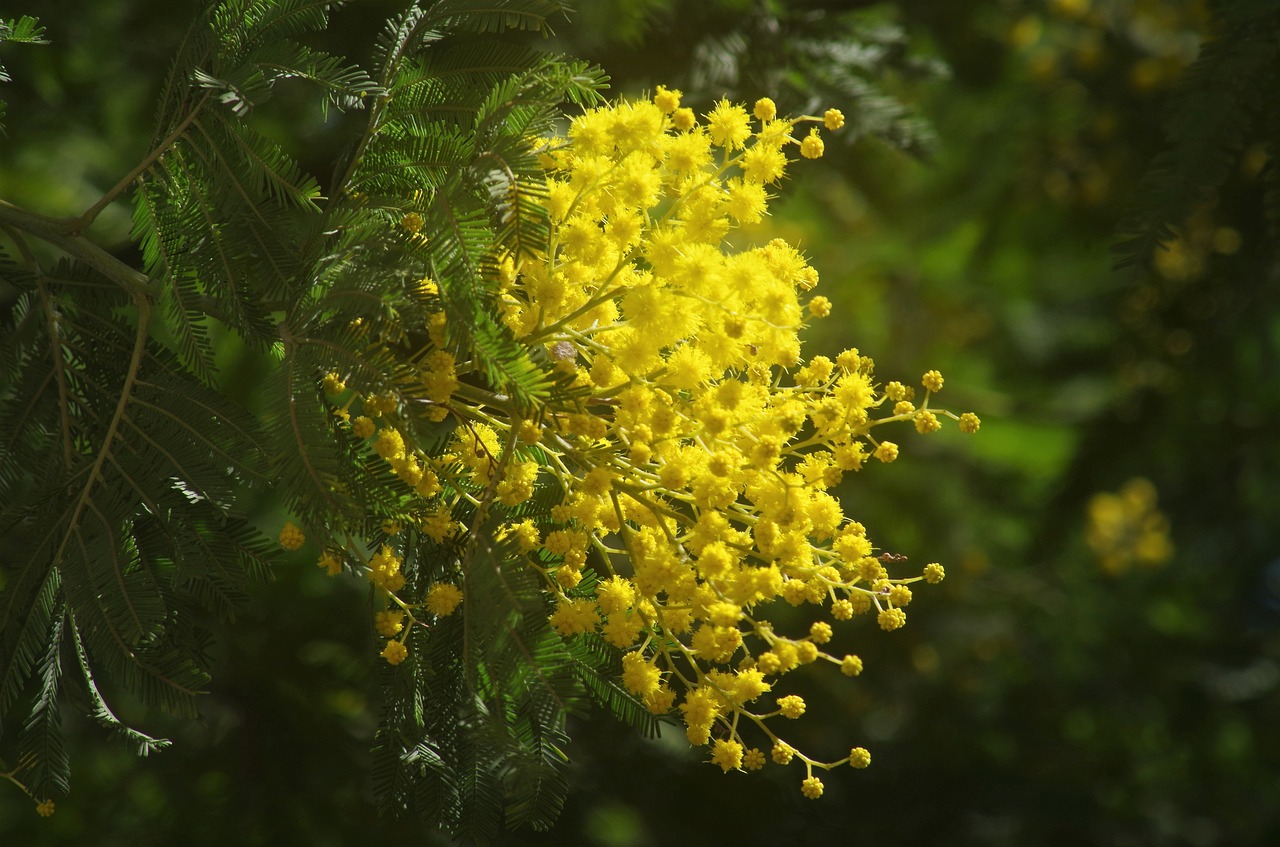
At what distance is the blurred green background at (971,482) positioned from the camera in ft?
10.0

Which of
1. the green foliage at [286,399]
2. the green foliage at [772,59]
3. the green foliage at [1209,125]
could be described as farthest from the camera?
the green foliage at [772,59]

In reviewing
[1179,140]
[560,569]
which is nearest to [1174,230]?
[1179,140]

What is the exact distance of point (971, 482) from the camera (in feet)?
18.3

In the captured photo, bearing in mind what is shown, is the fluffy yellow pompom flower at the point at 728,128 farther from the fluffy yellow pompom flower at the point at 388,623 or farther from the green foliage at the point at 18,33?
the green foliage at the point at 18,33

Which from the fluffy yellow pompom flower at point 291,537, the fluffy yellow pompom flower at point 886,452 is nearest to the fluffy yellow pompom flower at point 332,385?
the fluffy yellow pompom flower at point 291,537

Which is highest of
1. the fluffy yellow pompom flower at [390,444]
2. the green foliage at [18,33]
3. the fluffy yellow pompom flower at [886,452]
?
the green foliage at [18,33]

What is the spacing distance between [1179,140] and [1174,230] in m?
0.19

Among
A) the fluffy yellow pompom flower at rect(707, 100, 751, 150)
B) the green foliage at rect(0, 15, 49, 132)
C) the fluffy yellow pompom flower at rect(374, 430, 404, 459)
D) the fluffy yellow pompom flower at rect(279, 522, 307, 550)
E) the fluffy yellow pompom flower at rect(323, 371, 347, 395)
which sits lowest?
the fluffy yellow pompom flower at rect(279, 522, 307, 550)

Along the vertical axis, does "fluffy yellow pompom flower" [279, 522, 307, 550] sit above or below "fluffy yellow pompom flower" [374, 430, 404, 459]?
below

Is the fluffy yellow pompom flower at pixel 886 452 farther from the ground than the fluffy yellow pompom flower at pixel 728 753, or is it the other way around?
the fluffy yellow pompom flower at pixel 886 452

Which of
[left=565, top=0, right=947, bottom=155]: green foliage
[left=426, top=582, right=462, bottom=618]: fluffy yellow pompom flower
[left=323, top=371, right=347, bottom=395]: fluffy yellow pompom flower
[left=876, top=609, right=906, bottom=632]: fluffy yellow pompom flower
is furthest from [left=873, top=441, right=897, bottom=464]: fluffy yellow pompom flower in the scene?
[left=565, top=0, right=947, bottom=155]: green foliage

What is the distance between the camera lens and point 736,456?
1.57 meters

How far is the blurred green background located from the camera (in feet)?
10.0

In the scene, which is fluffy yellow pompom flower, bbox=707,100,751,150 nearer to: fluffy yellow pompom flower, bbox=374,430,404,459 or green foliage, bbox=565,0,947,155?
fluffy yellow pompom flower, bbox=374,430,404,459
